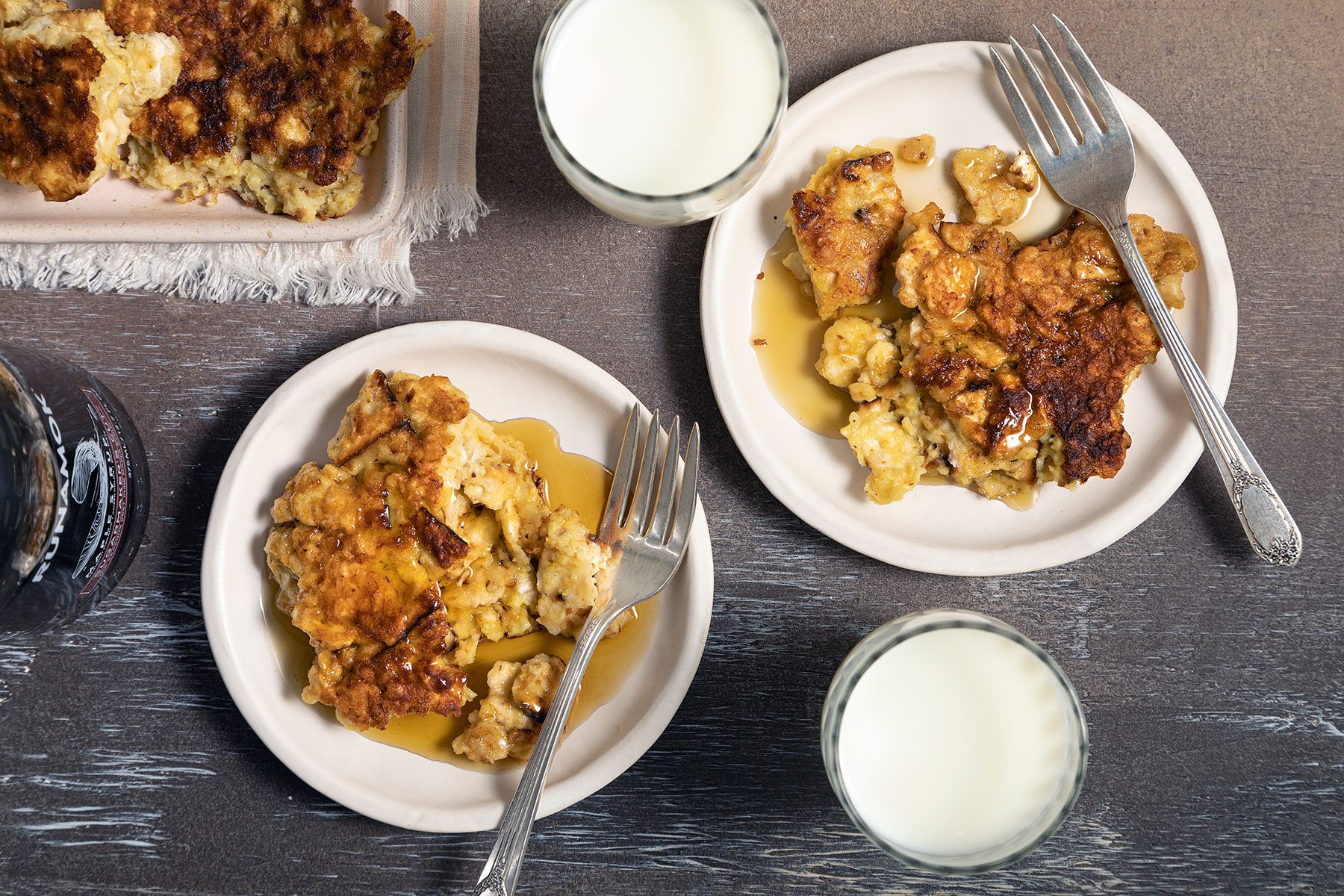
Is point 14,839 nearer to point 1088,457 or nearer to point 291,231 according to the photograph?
point 291,231

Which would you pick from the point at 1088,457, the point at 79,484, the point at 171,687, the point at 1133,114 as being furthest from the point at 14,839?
the point at 1133,114

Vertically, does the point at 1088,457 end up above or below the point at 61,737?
above

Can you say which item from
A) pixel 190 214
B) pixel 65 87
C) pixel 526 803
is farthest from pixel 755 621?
pixel 65 87

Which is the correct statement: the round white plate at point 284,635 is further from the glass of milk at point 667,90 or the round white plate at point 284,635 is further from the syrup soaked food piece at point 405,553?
the glass of milk at point 667,90

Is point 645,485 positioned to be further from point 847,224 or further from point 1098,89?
point 1098,89

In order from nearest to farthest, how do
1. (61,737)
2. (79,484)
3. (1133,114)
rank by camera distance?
(79,484) < (1133,114) < (61,737)

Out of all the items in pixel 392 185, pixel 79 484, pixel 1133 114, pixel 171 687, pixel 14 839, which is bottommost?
pixel 14 839

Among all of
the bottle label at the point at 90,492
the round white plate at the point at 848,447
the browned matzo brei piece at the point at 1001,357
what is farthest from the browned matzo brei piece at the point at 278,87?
the browned matzo brei piece at the point at 1001,357

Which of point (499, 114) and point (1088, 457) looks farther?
point (499, 114)
